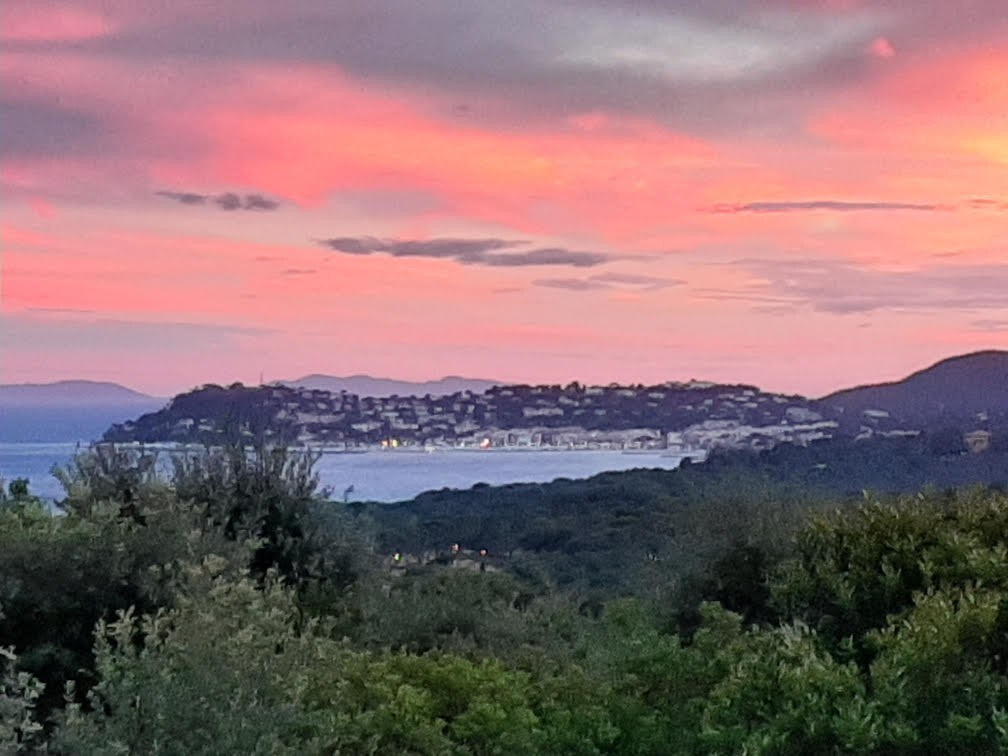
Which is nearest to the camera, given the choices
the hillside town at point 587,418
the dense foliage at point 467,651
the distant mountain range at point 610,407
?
the dense foliage at point 467,651

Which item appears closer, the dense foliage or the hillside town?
the dense foliage

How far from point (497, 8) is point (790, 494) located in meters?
6.93

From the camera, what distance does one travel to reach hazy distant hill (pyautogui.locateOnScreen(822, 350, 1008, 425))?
36.5 m

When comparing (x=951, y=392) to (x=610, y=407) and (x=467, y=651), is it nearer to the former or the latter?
(x=610, y=407)

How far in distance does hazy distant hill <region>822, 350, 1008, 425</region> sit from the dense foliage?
2770 centimetres

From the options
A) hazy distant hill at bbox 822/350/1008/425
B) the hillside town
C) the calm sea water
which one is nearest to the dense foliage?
the calm sea water

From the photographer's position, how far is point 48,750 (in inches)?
243

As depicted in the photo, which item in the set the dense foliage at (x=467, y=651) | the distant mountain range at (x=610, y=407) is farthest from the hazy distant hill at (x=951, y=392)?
the dense foliage at (x=467, y=651)

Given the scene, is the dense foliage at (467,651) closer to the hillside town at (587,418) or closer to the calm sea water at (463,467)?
the calm sea water at (463,467)

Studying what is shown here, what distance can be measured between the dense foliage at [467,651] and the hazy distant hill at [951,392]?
27695 mm

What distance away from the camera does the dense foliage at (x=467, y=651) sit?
5543 mm

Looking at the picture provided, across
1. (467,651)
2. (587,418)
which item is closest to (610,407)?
(587,418)

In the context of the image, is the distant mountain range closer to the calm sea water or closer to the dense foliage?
the calm sea water

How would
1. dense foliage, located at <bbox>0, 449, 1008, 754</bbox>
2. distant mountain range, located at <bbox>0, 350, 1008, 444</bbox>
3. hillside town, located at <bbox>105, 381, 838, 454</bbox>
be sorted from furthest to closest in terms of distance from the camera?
hillside town, located at <bbox>105, 381, 838, 454</bbox> < distant mountain range, located at <bbox>0, 350, 1008, 444</bbox> < dense foliage, located at <bbox>0, 449, 1008, 754</bbox>
